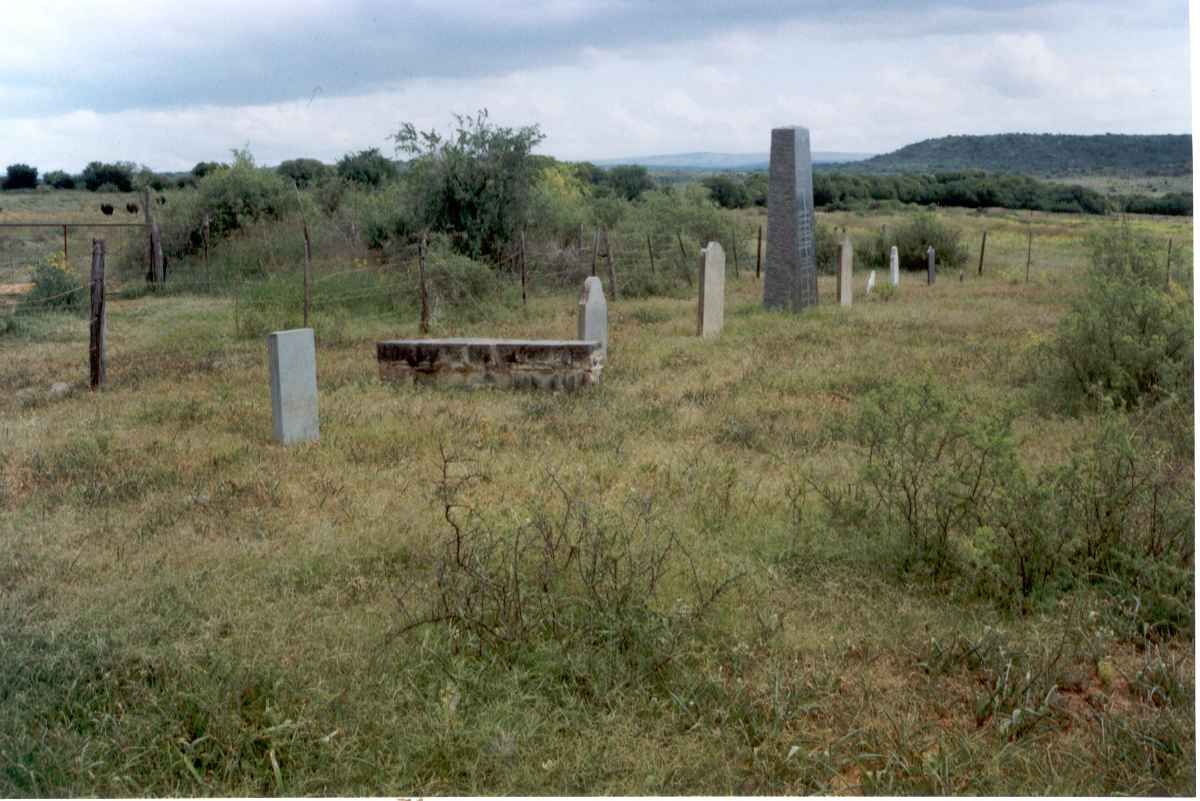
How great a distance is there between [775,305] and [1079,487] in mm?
11356

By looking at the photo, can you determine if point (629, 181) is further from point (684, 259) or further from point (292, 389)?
point (292, 389)

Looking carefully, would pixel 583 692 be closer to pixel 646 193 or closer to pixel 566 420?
pixel 566 420

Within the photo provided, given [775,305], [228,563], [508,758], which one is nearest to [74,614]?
[228,563]

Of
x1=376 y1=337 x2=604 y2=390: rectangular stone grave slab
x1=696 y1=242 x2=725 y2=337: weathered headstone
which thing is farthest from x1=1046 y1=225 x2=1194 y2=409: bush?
x1=696 y1=242 x2=725 y2=337: weathered headstone

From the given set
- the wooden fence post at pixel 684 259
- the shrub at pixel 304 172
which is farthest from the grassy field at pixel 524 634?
the shrub at pixel 304 172

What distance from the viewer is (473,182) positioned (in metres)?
19.3

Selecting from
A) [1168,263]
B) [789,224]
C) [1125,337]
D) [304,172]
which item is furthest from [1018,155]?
[304,172]

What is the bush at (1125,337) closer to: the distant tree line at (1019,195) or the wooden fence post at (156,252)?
the distant tree line at (1019,195)

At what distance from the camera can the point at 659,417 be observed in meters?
8.78

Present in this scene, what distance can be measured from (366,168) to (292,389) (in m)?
20.7

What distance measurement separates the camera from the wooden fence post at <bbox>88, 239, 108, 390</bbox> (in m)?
10.5

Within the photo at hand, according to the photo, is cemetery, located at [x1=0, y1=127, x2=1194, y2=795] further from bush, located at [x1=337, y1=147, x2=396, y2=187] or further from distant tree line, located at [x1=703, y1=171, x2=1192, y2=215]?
bush, located at [x1=337, y1=147, x2=396, y2=187]

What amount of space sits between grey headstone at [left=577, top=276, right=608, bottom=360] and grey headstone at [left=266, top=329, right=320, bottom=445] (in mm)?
3498

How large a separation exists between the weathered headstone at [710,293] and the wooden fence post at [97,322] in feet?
22.7
